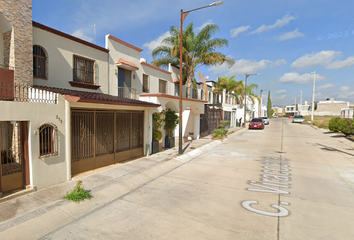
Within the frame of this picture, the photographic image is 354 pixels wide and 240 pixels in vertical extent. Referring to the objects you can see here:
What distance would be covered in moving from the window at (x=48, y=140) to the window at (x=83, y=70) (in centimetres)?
449

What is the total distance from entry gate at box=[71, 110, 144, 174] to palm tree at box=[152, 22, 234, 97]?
9615 mm

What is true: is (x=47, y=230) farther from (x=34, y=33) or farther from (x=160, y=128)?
(x=160, y=128)

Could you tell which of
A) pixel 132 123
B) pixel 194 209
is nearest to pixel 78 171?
pixel 132 123

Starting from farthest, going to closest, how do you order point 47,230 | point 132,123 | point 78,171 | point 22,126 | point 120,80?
point 120,80
point 132,123
point 78,171
point 22,126
point 47,230

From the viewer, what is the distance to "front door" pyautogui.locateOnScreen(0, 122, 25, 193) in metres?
5.19

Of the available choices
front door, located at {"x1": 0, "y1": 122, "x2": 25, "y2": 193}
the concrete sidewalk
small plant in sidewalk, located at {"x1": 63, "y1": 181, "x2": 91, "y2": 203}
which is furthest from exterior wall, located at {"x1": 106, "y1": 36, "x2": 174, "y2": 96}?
small plant in sidewalk, located at {"x1": 63, "y1": 181, "x2": 91, "y2": 203}

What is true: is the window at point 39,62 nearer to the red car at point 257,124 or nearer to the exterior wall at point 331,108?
the red car at point 257,124

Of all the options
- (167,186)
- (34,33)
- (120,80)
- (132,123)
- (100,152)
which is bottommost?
(167,186)

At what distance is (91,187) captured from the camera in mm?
6105

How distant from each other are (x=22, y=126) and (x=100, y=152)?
3163 millimetres

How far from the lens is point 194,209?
479 cm

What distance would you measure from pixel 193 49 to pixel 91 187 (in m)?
15.4

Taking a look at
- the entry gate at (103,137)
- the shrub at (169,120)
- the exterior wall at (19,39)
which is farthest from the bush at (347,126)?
the exterior wall at (19,39)

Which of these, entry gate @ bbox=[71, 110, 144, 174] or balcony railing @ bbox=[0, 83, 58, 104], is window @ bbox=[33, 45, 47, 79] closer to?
balcony railing @ bbox=[0, 83, 58, 104]
